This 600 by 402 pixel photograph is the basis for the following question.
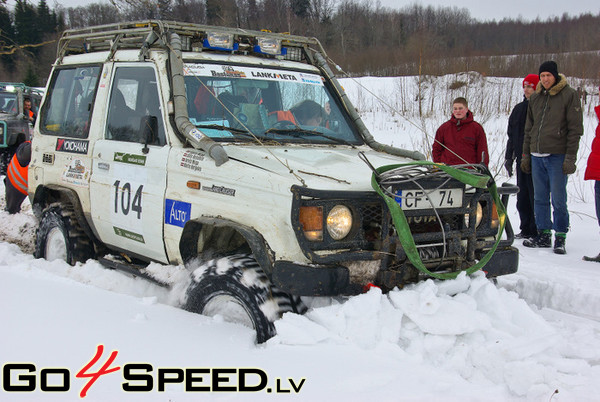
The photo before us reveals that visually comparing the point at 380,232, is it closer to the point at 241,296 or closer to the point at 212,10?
the point at 241,296

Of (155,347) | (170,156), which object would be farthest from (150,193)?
(155,347)

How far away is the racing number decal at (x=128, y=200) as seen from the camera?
14.1 ft

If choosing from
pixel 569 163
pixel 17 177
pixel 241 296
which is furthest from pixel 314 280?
pixel 17 177

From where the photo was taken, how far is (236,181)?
3561mm

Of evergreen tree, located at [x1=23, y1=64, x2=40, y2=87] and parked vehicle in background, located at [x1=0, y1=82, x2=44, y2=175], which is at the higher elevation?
evergreen tree, located at [x1=23, y1=64, x2=40, y2=87]

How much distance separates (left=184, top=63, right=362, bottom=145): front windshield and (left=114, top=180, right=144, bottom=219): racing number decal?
747 millimetres

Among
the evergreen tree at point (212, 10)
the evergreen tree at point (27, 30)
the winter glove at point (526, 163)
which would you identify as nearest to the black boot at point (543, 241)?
the winter glove at point (526, 163)

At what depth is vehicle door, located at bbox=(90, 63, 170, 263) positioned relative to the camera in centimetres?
417

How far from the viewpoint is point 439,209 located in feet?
11.5

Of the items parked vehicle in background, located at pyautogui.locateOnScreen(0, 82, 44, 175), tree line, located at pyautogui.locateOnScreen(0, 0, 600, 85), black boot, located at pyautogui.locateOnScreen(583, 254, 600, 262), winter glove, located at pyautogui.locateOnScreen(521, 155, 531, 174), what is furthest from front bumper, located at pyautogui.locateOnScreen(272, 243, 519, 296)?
parked vehicle in background, located at pyautogui.locateOnScreen(0, 82, 44, 175)

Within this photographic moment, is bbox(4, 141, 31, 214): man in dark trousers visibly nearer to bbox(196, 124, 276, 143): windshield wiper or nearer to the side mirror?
the side mirror

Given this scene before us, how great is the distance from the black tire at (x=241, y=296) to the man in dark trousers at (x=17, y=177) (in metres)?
3.71

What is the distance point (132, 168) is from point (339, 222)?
191 cm

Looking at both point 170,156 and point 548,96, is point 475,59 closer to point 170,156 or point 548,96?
point 548,96
